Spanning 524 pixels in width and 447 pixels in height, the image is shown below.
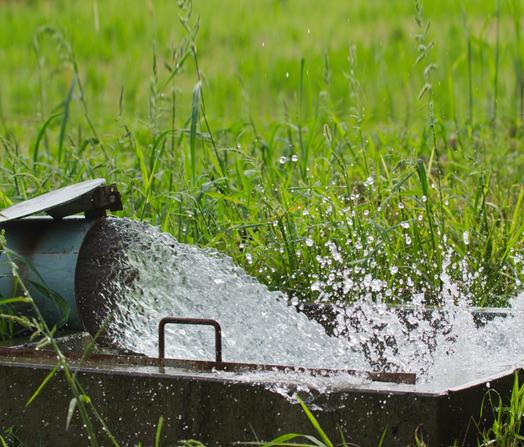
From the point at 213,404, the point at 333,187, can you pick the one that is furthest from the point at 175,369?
the point at 333,187

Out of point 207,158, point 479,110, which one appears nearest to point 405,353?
point 207,158

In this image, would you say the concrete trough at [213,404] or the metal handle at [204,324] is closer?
the concrete trough at [213,404]

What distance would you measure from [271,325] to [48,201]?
725 mm

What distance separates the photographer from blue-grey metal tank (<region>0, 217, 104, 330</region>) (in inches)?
122

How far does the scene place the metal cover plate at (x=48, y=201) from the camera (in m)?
3.01

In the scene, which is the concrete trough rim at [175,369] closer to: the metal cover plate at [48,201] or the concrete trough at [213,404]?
the concrete trough at [213,404]

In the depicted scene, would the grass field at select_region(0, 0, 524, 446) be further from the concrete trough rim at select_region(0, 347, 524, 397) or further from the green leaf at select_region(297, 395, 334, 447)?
the green leaf at select_region(297, 395, 334, 447)

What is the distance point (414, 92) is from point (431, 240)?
8.93 ft

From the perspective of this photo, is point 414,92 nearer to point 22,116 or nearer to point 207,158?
point 207,158

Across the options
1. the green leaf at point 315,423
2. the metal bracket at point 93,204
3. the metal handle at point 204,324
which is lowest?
the green leaf at point 315,423

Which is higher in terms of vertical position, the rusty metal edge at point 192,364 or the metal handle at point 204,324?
the metal handle at point 204,324

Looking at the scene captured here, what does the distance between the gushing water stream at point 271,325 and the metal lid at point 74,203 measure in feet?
0.54

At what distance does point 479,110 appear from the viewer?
573 centimetres

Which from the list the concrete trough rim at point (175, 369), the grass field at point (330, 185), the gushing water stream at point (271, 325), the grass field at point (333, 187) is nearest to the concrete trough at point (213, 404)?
the concrete trough rim at point (175, 369)
